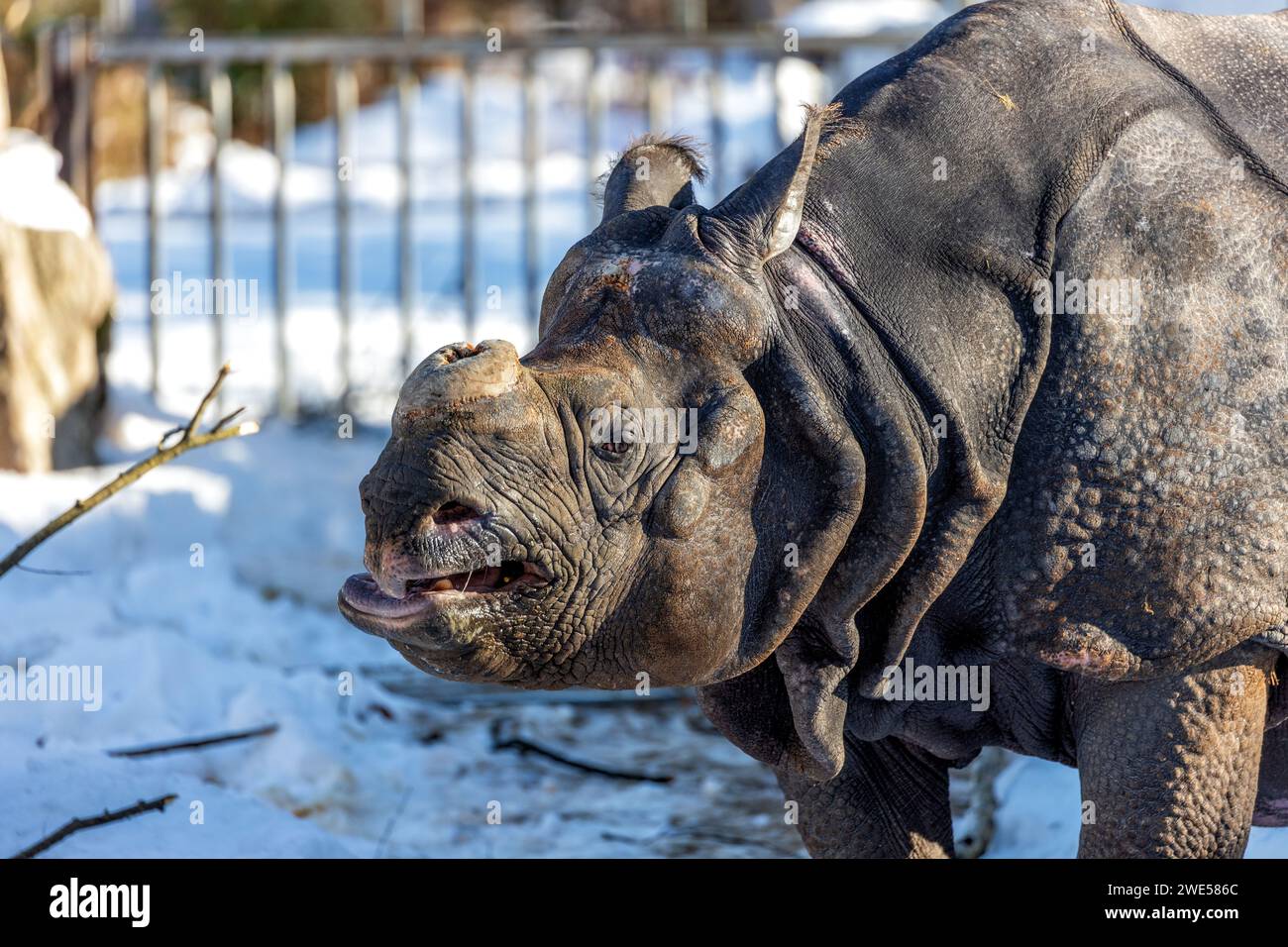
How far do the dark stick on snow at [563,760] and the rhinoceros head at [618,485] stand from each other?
9.77 ft

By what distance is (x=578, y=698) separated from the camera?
664cm

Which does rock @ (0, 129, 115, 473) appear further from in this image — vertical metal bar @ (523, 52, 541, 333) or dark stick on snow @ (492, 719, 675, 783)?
dark stick on snow @ (492, 719, 675, 783)

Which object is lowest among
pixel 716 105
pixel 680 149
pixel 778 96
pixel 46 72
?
pixel 680 149

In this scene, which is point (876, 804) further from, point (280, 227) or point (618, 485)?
point (280, 227)

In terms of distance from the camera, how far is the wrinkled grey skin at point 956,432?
2695mm

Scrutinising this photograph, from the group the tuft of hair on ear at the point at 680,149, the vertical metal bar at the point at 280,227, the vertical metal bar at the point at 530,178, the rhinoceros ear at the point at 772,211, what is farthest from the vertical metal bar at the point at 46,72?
the rhinoceros ear at the point at 772,211

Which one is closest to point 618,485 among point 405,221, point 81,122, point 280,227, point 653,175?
point 653,175

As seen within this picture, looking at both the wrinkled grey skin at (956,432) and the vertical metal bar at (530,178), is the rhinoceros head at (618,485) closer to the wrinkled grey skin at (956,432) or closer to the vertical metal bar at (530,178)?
the wrinkled grey skin at (956,432)

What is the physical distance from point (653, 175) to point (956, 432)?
0.76 metres

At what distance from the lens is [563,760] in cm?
589

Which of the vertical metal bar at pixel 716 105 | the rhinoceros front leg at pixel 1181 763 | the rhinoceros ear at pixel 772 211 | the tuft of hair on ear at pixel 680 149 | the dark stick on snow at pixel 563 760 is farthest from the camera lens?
the vertical metal bar at pixel 716 105

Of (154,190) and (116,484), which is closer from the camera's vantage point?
(116,484)
